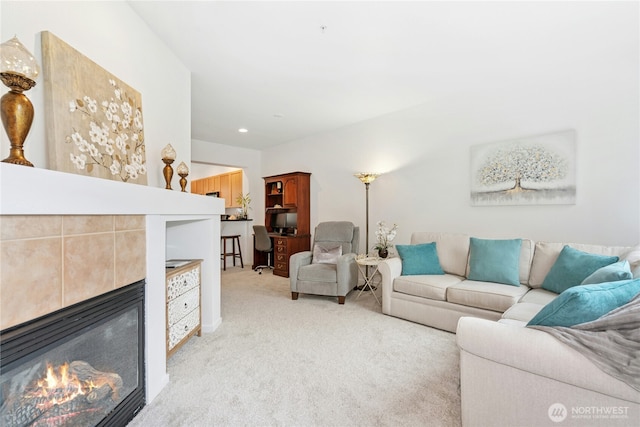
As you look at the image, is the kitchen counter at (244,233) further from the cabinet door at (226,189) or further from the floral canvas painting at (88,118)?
the floral canvas painting at (88,118)

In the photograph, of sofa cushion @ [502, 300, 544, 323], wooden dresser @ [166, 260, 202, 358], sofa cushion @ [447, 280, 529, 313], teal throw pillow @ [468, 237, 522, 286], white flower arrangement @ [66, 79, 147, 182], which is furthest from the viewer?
teal throw pillow @ [468, 237, 522, 286]

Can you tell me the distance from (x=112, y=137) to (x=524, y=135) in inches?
148

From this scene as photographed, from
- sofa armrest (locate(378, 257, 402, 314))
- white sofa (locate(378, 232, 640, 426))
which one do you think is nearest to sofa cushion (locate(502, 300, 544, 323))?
white sofa (locate(378, 232, 640, 426))

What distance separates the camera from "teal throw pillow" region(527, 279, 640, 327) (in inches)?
45.5

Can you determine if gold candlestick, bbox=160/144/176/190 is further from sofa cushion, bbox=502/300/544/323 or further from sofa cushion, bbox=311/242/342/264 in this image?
sofa cushion, bbox=502/300/544/323

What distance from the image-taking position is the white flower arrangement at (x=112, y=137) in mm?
1577

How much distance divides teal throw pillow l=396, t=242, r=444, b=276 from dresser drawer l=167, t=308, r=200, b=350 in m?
2.19

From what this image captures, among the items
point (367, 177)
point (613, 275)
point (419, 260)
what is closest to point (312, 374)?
point (419, 260)

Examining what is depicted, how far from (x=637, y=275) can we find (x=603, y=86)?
201 cm

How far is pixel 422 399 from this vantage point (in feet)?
5.58

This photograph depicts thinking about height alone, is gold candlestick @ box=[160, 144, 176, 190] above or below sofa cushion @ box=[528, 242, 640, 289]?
above

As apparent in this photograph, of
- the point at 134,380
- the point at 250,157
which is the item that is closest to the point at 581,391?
the point at 134,380

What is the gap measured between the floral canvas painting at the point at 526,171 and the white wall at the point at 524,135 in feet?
0.24

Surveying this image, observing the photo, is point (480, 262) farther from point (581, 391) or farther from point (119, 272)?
point (119, 272)
